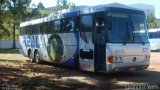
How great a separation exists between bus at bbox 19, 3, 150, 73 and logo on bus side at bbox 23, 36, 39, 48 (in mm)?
4902

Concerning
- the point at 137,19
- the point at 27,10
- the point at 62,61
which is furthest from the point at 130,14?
the point at 27,10

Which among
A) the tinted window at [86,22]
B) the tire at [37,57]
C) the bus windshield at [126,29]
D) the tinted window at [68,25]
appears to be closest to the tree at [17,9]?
the tire at [37,57]

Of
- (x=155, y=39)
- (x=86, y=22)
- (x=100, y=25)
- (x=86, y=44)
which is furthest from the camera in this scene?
(x=155, y=39)

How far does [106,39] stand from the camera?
14.3 meters

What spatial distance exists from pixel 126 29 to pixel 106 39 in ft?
3.67

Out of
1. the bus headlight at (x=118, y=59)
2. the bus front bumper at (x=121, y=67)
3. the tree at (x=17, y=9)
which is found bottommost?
the bus front bumper at (x=121, y=67)

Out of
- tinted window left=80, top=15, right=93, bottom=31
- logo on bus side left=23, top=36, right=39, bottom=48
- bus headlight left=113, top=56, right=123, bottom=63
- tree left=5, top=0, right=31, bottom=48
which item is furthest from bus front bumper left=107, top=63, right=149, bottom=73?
tree left=5, top=0, right=31, bottom=48

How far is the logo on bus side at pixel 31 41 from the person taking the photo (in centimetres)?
2308

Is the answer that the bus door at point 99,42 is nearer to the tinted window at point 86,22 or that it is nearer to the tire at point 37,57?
the tinted window at point 86,22

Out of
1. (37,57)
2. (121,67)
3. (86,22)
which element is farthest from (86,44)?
(37,57)

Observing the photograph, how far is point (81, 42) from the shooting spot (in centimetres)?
1650

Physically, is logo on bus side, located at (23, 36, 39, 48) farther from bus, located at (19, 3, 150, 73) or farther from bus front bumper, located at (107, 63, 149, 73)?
bus front bumper, located at (107, 63, 149, 73)

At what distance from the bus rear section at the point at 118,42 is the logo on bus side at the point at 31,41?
793 centimetres

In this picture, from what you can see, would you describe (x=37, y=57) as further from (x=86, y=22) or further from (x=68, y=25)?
(x=86, y=22)
